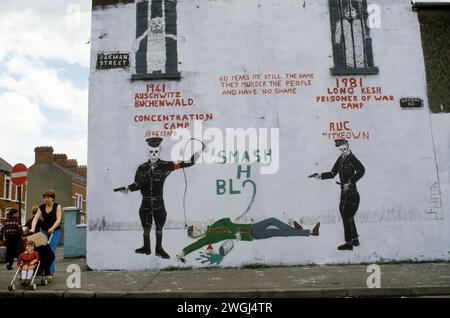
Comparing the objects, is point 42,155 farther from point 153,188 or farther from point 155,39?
point 153,188

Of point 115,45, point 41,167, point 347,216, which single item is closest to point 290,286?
point 347,216

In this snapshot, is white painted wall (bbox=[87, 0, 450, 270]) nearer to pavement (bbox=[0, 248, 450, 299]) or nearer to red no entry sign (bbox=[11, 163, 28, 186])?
pavement (bbox=[0, 248, 450, 299])

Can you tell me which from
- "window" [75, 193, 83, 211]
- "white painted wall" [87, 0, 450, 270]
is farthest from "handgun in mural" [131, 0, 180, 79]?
"window" [75, 193, 83, 211]

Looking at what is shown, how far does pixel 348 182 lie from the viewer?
10.2m

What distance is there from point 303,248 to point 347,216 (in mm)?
1302

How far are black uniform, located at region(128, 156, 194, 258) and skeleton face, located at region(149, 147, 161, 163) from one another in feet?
0.29

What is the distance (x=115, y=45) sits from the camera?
1092 centimetres

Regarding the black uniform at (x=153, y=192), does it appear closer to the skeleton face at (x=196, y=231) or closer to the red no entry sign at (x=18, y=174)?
the skeleton face at (x=196, y=231)

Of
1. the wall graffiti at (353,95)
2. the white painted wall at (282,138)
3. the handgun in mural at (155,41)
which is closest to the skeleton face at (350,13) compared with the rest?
the white painted wall at (282,138)

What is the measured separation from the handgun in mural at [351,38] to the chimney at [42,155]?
32.6 metres

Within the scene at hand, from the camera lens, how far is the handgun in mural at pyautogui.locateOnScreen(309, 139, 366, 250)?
1001 cm

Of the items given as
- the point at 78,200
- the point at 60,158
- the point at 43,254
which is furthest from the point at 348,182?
the point at 78,200

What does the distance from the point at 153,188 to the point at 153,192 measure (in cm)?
10
